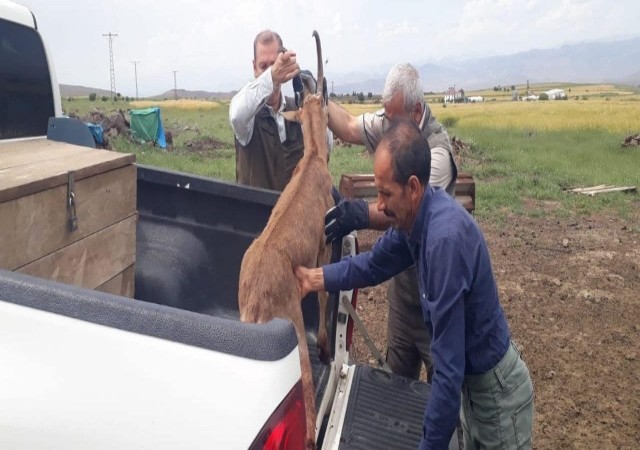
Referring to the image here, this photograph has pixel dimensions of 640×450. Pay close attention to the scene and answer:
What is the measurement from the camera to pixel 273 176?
482cm

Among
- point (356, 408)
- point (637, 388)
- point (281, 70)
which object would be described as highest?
point (281, 70)

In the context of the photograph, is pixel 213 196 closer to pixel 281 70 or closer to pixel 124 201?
pixel 124 201

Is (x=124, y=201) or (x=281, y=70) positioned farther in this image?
(x=281, y=70)

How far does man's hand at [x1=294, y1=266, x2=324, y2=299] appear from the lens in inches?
126

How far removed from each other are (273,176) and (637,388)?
3544mm

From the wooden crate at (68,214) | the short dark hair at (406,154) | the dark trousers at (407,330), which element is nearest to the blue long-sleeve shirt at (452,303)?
the short dark hair at (406,154)

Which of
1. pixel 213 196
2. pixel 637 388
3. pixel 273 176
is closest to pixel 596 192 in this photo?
pixel 637 388

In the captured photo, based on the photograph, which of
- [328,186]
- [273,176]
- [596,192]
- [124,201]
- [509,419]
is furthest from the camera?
[596,192]

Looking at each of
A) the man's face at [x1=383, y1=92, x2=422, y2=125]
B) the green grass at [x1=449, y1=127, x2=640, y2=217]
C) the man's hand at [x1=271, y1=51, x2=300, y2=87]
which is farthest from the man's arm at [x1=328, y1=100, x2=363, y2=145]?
the green grass at [x1=449, y1=127, x2=640, y2=217]

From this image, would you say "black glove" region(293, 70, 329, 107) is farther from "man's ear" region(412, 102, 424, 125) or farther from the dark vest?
"man's ear" region(412, 102, 424, 125)

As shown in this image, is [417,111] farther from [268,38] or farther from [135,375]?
[135,375]

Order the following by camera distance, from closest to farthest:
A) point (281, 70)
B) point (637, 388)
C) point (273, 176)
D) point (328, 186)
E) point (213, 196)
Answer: point (213, 196), point (328, 186), point (281, 70), point (273, 176), point (637, 388)

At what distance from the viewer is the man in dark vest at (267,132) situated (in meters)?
4.52

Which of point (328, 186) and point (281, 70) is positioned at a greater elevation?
point (281, 70)
